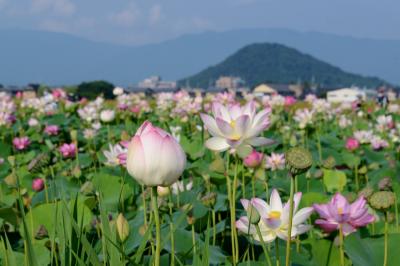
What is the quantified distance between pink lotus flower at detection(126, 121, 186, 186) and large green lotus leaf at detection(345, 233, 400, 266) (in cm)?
43

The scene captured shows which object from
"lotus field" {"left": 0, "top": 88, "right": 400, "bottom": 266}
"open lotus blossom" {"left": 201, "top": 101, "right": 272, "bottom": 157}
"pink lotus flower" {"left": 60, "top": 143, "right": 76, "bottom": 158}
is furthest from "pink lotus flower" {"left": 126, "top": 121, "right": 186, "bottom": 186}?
"pink lotus flower" {"left": 60, "top": 143, "right": 76, "bottom": 158}

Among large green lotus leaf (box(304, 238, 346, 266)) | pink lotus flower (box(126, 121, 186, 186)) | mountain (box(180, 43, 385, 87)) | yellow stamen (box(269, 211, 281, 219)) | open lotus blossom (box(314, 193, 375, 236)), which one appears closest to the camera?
pink lotus flower (box(126, 121, 186, 186))

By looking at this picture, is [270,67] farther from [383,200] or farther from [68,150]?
[383,200]

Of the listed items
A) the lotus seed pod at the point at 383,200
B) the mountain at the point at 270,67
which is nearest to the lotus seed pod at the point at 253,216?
the lotus seed pod at the point at 383,200

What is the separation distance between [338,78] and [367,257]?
143125 millimetres

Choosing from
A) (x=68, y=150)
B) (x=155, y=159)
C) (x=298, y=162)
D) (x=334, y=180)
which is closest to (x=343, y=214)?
(x=298, y=162)

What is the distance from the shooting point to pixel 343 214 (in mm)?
1016

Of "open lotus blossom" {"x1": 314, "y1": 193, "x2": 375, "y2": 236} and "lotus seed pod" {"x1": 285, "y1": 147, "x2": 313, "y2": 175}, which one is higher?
"lotus seed pod" {"x1": 285, "y1": 147, "x2": 313, "y2": 175}

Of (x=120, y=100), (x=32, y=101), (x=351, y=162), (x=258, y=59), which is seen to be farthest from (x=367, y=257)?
(x=258, y=59)

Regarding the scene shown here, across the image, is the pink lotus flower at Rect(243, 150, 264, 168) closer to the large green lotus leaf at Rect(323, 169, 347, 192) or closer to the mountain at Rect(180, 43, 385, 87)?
the large green lotus leaf at Rect(323, 169, 347, 192)

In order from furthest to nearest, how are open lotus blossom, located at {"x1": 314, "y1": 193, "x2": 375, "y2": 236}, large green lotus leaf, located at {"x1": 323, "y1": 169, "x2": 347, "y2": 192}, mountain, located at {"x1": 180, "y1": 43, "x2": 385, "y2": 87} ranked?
1. mountain, located at {"x1": 180, "y1": 43, "x2": 385, "y2": 87}
2. large green lotus leaf, located at {"x1": 323, "y1": 169, "x2": 347, "y2": 192}
3. open lotus blossom, located at {"x1": 314, "y1": 193, "x2": 375, "y2": 236}

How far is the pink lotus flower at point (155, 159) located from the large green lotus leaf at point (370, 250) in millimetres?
427

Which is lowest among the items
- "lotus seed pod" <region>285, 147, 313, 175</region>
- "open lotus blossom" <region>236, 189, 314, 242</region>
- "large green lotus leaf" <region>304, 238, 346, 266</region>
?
"large green lotus leaf" <region>304, 238, 346, 266</region>

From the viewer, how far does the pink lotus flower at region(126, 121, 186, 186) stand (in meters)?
0.66
